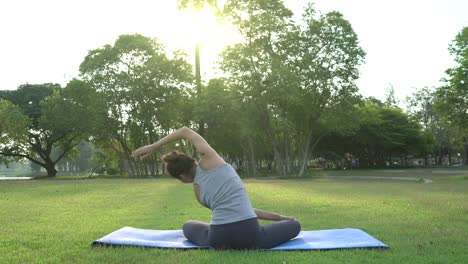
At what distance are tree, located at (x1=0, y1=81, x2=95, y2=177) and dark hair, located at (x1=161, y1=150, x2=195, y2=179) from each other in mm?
40205

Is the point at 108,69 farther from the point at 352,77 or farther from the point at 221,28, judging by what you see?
the point at 352,77

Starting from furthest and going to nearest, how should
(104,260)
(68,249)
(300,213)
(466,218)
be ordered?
(300,213)
(466,218)
(68,249)
(104,260)

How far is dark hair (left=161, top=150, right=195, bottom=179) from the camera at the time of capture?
605 cm

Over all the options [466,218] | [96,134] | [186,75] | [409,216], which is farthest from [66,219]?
[96,134]

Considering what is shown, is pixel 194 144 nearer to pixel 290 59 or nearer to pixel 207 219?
pixel 207 219

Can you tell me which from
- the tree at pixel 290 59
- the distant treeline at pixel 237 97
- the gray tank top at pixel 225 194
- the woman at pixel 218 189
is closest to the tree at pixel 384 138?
the distant treeline at pixel 237 97

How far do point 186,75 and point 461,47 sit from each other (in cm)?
2194

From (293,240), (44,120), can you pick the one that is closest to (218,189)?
(293,240)

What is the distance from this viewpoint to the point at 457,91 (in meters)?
31.4

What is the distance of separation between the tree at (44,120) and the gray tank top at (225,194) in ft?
132

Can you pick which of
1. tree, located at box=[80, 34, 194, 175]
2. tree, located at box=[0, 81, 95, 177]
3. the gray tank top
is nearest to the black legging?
the gray tank top

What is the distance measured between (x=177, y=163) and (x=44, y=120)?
4942cm

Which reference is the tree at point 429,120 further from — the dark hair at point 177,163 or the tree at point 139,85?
the dark hair at point 177,163

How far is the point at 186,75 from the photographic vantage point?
43.7 meters
